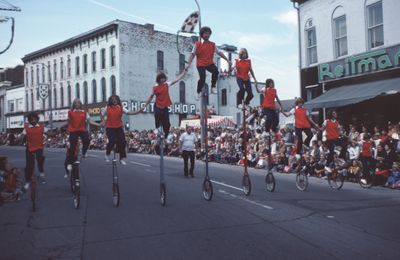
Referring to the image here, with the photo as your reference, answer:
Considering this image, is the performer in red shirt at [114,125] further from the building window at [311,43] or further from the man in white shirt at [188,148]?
the building window at [311,43]

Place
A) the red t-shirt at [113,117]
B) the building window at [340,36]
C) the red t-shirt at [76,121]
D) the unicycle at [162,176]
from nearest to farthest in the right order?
the unicycle at [162,176], the red t-shirt at [113,117], the red t-shirt at [76,121], the building window at [340,36]

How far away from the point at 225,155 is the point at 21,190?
43.1 feet

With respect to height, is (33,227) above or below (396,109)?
below

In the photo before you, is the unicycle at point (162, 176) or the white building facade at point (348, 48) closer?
the unicycle at point (162, 176)

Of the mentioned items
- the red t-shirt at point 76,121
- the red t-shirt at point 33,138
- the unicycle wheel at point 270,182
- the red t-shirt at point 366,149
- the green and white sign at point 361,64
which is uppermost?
the green and white sign at point 361,64

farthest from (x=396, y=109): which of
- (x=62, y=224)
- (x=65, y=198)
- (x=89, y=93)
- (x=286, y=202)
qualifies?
(x=89, y=93)

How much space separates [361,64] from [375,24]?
6.37ft

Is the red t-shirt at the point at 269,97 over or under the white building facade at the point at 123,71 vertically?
under

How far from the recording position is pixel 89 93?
158ft

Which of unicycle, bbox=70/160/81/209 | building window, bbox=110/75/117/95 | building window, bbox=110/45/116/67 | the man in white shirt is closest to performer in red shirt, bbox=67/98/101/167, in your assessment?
unicycle, bbox=70/160/81/209

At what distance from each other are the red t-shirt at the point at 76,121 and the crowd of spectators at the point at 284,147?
952 mm

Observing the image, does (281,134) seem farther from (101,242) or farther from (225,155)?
(101,242)

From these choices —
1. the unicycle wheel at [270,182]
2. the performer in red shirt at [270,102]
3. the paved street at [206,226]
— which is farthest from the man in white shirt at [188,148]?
the performer in red shirt at [270,102]

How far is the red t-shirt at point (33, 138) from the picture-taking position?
31.0ft
